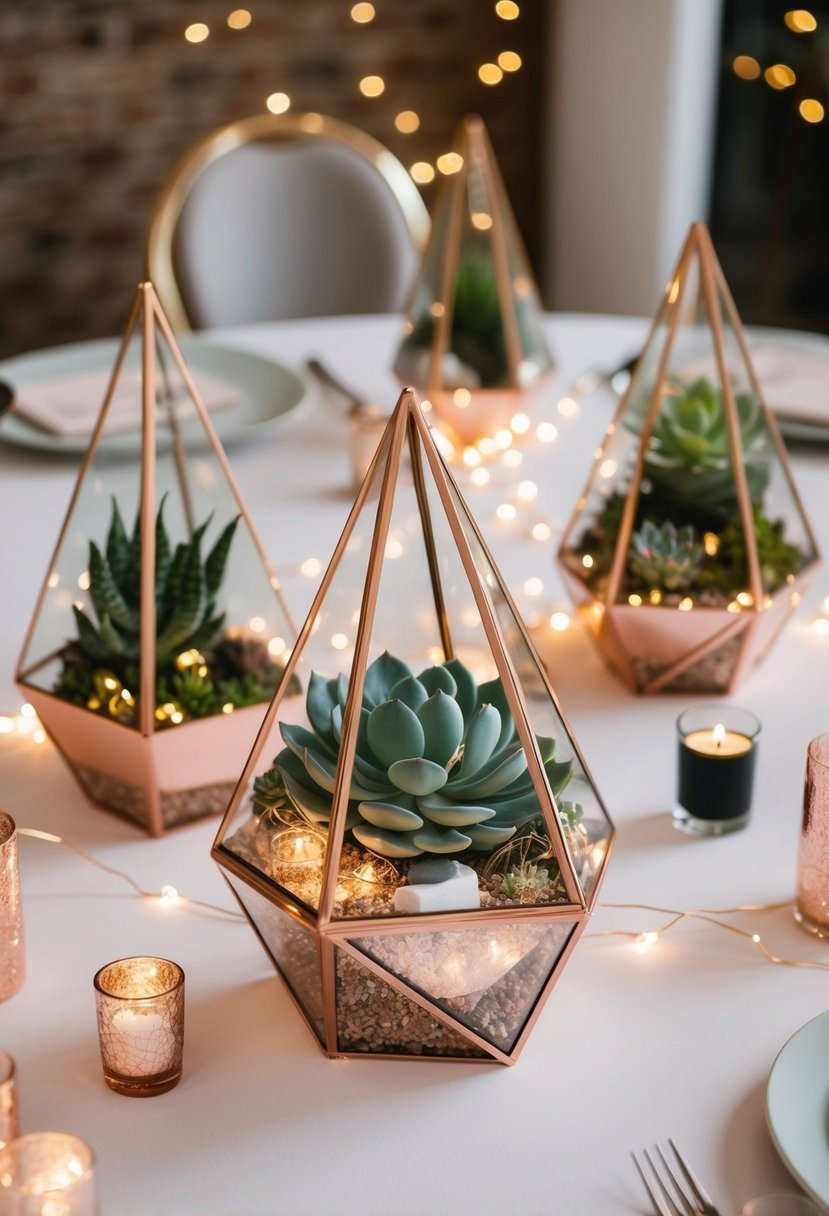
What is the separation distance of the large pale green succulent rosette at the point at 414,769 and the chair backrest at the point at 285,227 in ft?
4.78

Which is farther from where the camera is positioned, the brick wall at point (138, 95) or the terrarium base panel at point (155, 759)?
the brick wall at point (138, 95)

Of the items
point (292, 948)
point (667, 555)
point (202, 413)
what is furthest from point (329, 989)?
point (667, 555)

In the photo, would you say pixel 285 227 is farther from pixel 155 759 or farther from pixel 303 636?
pixel 303 636

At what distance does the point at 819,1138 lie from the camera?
65 cm

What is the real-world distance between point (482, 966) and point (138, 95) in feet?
8.68

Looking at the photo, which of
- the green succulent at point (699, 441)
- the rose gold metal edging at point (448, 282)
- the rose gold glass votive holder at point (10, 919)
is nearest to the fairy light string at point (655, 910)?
the rose gold glass votive holder at point (10, 919)

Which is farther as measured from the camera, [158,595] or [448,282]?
[448,282]

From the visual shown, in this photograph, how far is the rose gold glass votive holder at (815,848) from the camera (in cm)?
81

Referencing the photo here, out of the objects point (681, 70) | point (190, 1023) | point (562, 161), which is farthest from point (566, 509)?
point (562, 161)

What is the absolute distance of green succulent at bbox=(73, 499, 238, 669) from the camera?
0.93 metres

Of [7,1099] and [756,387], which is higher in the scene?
[756,387]

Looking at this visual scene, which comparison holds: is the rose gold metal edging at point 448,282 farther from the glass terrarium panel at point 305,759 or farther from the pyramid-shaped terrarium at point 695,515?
the glass terrarium panel at point 305,759

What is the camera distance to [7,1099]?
0.64 meters

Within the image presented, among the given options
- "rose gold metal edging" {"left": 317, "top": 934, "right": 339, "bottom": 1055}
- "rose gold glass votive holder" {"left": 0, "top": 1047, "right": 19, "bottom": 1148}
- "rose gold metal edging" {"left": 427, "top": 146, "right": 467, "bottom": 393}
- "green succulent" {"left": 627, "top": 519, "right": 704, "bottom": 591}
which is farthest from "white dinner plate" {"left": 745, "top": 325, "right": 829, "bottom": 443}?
"rose gold glass votive holder" {"left": 0, "top": 1047, "right": 19, "bottom": 1148}
